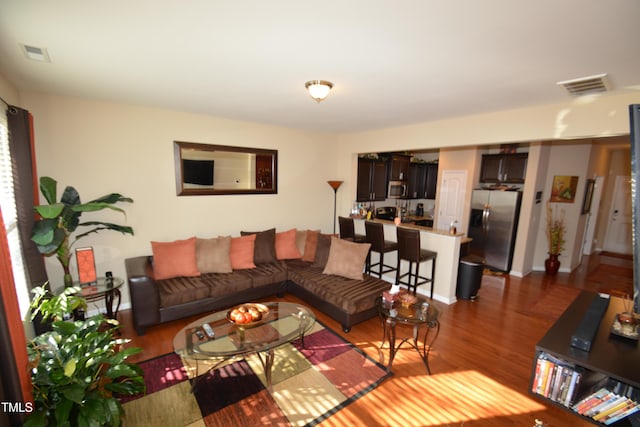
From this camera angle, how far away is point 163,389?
2.23 meters

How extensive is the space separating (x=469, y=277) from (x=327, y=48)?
3600mm

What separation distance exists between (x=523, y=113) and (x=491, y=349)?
2.58 metres

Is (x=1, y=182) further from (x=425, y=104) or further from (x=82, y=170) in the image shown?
(x=425, y=104)

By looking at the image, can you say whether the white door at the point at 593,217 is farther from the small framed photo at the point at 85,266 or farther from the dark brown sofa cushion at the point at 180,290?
the small framed photo at the point at 85,266

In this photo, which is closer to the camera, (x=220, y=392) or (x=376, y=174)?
(x=220, y=392)

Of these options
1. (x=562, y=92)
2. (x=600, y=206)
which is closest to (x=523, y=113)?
(x=562, y=92)

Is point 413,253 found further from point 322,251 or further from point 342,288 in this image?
point 322,251

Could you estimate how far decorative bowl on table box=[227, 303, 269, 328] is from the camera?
2414 millimetres

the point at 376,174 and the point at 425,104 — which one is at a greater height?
the point at 425,104

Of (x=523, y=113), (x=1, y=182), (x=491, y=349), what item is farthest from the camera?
(x=523, y=113)

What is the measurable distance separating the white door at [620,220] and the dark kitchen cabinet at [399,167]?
199 inches

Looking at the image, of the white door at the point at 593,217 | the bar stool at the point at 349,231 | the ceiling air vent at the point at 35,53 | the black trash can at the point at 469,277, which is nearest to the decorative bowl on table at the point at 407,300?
the black trash can at the point at 469,277

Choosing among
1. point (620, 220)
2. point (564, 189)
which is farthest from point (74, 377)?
point (620, 220)

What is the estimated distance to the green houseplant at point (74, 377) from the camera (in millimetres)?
1309
